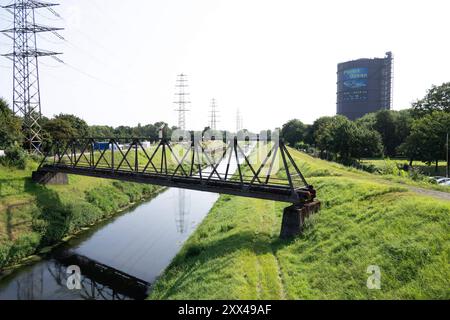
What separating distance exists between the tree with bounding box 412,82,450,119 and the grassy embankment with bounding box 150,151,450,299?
2378 inches

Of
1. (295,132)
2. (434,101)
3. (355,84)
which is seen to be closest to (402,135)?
(434,101)

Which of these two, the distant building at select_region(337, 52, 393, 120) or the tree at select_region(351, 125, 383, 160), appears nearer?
the tree at select_region(351, 125, 383, 160)

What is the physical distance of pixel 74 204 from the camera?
34.5 m

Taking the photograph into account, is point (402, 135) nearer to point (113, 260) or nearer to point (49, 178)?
point (113, 260)

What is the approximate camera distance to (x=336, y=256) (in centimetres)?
1744

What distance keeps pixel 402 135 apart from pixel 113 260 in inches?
3261

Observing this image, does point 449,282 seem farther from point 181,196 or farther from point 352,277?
point 181,196

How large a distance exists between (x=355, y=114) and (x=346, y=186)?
144333 mm

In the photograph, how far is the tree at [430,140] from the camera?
4984 centimetres

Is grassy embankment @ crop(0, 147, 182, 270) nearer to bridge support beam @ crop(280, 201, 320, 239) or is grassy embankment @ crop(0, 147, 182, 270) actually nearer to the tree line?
bridge support beam @ crop(280, 201, 320, 239)

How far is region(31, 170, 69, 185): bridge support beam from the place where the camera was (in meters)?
36.8

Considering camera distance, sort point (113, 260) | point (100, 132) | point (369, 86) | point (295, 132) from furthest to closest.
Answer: point (369, 86) → point (295, 132) → point (100, 132) → point (113, 260)

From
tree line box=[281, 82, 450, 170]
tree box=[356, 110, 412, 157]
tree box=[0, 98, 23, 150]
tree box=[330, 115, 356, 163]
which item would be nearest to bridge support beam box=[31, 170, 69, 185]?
tree box=[0, 98, 23, 150]
